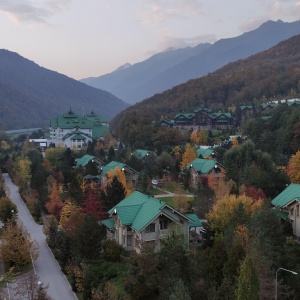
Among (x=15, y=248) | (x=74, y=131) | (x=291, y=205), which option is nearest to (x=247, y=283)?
(x=291, y=205)

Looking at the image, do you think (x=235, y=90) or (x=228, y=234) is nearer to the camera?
(x=228, y=234)

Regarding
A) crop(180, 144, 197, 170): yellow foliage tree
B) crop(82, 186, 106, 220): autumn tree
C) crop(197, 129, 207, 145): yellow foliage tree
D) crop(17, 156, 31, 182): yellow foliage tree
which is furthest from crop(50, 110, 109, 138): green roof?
crop(82, 186, 106, 220): autumn tree

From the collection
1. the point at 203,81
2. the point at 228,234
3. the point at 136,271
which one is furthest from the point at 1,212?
the point at 203,81

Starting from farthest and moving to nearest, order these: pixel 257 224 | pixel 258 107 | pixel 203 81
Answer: pixel 203 81, pixel 258 107, pixel 257 224

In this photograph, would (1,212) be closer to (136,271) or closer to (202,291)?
(136,271)

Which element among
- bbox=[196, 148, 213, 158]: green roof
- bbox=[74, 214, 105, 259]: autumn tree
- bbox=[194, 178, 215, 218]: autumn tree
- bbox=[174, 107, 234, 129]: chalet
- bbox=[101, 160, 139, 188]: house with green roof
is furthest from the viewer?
bbox=[174, 107, 234, 129]: chalet

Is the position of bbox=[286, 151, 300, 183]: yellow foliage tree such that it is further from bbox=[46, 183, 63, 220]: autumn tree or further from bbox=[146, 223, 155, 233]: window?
bbox=[46, 183, 63, 220]: autumn tree

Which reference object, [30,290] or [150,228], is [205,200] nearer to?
[150,228]

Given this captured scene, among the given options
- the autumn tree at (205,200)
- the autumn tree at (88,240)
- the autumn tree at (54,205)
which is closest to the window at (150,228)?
the autumn tree at (88,240)
